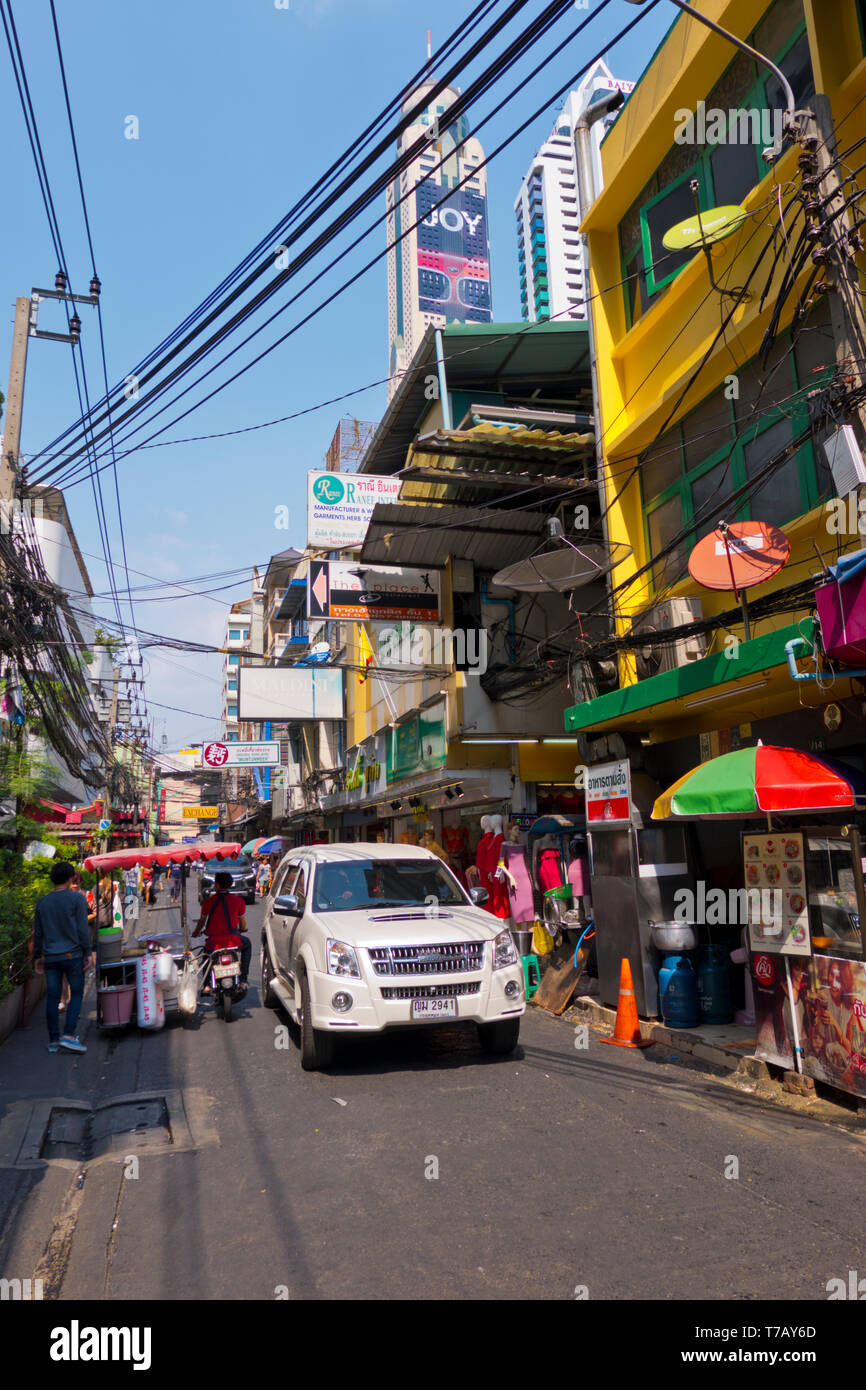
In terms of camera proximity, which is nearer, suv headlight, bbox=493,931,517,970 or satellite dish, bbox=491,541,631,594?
suv headlight, bbox=493,931,517,970

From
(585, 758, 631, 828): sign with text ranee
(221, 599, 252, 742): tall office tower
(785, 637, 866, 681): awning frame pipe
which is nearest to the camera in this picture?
(785, 637, 866, 681): awning frame pipe

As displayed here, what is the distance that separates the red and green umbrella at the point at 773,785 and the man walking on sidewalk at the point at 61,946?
20.8ft

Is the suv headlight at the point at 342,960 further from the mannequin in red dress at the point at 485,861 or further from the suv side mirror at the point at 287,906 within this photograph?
the mannequin in red dress at the point at 485,861

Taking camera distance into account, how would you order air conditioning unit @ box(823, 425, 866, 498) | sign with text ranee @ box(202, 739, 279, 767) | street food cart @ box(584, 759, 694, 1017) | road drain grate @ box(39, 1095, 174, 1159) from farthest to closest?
sign with text ranee @ box(202, 739, 279, 767) → street food cart @ box(584, 759, 694, 1017) → air conditioning unit @ box(823, 425, 866, 498) → road drain grate @ box(39, 1095, 174, 1159)

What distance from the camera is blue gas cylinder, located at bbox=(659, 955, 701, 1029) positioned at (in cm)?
920

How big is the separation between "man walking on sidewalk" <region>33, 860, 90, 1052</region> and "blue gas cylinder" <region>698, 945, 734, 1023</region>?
21.4 ft

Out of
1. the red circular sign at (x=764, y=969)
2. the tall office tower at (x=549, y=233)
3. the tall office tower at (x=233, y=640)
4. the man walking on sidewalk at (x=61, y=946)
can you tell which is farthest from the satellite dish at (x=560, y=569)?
the tall office tower at (x=549, y=233)

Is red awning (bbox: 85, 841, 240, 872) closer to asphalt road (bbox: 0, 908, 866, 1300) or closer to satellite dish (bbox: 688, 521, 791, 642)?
asphalt road (bbox: 0, 908, 866, 1300)

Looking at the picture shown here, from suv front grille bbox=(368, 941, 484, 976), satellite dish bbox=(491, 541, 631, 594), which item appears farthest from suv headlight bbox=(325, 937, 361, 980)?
satellite dish bbox=(491, 541, 631, 594)

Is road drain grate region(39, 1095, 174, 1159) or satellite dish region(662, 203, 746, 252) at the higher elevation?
satellite dish region(662, 203, 746, 252)

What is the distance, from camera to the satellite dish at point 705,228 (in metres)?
9.16

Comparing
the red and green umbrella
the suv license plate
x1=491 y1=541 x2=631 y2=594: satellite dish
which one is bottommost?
the suv license plate
